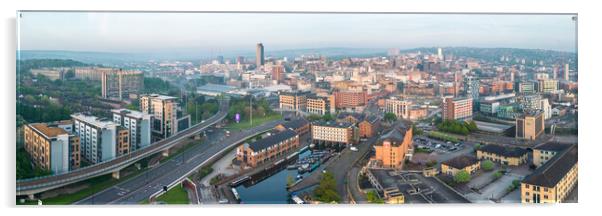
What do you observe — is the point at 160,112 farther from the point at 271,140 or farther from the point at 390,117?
the point at 390,117

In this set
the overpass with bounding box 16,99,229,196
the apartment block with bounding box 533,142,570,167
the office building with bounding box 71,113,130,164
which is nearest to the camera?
the overpass with bounding box 16,99,229,196

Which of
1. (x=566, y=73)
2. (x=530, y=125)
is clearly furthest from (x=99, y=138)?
(x=566, y=73)

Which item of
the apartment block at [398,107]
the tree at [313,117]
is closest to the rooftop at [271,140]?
the tree at [313,117]

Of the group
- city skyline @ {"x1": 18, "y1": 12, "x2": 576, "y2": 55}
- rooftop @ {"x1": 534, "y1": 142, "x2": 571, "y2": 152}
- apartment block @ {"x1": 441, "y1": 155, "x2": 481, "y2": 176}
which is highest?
city skyline @ {"x1": 18, "y1": 12, "x2": 576, "y2": 55}

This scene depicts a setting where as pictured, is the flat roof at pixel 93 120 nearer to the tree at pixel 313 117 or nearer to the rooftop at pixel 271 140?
the rooftop at pixel 271 140

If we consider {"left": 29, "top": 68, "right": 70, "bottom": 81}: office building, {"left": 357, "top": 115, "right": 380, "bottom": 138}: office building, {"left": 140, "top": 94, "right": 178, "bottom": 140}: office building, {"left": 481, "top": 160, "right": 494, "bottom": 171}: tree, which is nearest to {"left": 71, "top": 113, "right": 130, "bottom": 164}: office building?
{"left": 140, "top": 94, "right": 178, "bottom": 140}: office building

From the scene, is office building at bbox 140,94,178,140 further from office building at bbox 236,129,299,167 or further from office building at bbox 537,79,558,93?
office building at bbox 537,79,558,93
